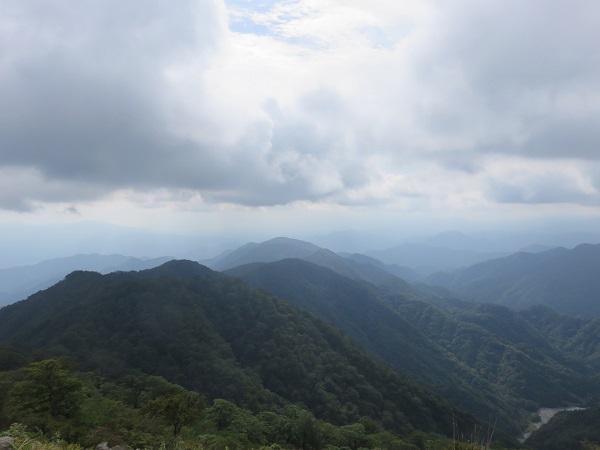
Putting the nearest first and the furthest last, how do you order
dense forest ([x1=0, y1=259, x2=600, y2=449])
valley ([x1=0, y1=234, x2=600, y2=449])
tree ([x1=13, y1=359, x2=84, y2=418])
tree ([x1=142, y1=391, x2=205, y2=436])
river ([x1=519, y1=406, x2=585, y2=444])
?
tree ([x1=13, y1=359, x2=84, y2=418]) → tree ([x1=142, y1=391, x2=205, y2=436]) → dense forest ([x1=0, y1=259, x2=600, y2=449]) → valley ([x1=0, y1=234, x2=600, y2=449]) → river ([x1=519, y1=406, x2=585, y2=444])

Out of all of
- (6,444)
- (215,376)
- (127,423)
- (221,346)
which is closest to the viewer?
(6,444)

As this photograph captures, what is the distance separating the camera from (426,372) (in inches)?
6590

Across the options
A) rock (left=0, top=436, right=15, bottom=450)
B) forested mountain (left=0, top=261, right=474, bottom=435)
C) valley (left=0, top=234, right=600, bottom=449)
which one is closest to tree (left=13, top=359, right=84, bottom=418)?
rock (left=0, top=436, right=15, bottom=450)

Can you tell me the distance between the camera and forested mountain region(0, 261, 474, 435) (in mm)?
82812

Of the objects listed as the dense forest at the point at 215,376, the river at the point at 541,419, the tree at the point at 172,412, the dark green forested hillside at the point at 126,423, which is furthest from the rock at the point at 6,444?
the river at the point at 541,419

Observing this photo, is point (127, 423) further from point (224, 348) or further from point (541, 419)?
point (541, 419)

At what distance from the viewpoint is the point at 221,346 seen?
9988 centimetres

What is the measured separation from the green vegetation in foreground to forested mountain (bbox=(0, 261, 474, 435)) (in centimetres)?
4043

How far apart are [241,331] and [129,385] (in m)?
64.2

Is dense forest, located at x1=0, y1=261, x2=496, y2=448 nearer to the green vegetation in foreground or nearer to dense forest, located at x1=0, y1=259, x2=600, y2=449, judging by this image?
dense forest, located at x1=0, y1=259, x2=600, y2=449

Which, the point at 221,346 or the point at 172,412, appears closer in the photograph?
the point at 172,412

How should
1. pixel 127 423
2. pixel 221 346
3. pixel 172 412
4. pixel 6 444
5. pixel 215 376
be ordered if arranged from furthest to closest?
pixel 221 346, pixel 215 376, pixel 172 412, pixel 127 423, pixel 6 444

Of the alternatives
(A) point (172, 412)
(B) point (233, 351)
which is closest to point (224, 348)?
(B) point (233, 351)

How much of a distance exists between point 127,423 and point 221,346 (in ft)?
272
